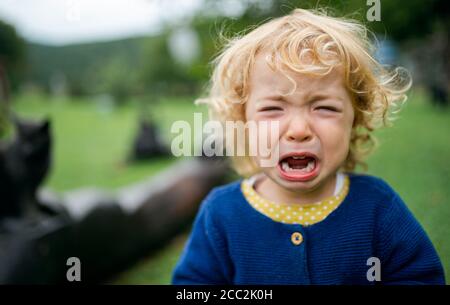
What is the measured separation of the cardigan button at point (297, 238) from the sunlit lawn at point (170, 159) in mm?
424

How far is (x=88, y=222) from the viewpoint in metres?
2.54

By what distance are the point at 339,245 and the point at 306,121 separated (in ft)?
1.19

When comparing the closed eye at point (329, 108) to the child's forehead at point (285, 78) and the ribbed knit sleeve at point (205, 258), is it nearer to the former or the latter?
the child's forehead at point (285, 78)

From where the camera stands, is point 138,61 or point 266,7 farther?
point 138,61

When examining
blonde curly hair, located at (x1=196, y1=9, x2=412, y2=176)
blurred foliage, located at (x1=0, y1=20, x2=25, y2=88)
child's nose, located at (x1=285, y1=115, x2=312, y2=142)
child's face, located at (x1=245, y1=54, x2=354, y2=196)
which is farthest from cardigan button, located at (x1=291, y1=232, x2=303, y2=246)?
blurred foliage, located at (x1=0, y1=20, x2=25, y2=88)

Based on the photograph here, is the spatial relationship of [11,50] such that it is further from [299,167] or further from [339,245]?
[339,245]

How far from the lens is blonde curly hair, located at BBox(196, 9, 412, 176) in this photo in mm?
1191

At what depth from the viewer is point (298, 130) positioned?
1171 mm

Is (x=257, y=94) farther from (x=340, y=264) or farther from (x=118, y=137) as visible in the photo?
(x=118, y=137)

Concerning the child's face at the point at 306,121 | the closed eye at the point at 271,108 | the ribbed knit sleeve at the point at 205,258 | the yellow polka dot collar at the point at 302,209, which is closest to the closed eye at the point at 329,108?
the child's face at the point at 306,121

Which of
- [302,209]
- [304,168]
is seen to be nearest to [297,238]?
[302,209]

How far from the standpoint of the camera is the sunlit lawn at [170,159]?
1.65 m
